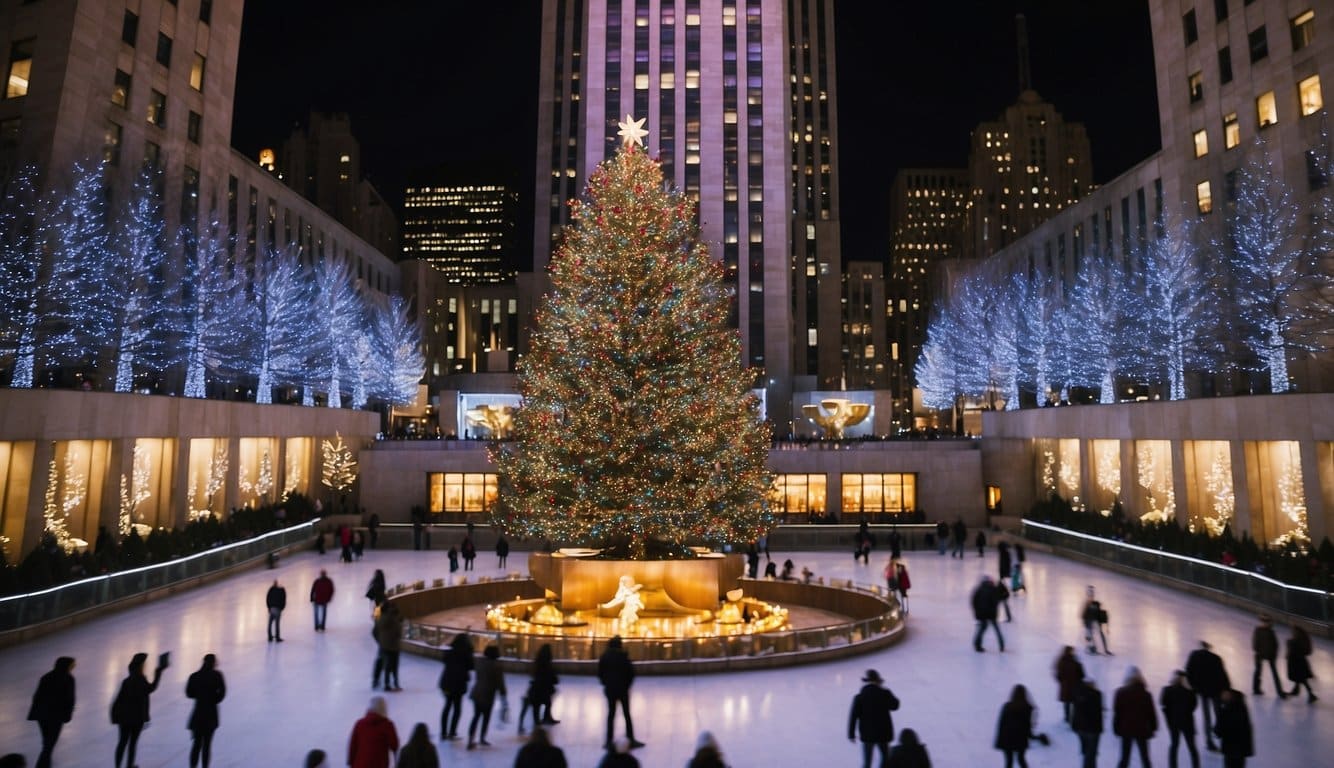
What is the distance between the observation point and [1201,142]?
35531 mm

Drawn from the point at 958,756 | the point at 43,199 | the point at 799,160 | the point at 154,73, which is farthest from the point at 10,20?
the point at 799,160

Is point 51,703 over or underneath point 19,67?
underneath

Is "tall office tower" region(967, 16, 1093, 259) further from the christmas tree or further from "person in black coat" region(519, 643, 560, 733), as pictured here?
"person in black coat" region(519, 643, 560, 733)

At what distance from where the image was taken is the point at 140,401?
23.1 metres

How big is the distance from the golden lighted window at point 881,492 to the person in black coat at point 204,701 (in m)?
29.2

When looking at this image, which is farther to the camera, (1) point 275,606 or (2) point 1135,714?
(1) point 275,606

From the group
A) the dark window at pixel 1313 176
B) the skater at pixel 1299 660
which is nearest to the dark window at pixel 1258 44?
the dark window at pixel 1313 176

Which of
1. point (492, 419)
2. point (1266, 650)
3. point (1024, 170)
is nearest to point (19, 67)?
point (492, 419)

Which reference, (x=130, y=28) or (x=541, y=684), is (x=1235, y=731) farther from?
(x=130, y=28)

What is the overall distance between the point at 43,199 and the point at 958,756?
27925mm

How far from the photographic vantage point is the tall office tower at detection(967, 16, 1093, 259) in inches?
5832

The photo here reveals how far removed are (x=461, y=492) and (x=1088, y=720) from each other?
98.6 ft

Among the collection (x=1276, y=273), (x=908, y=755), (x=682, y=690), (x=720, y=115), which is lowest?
(x=682, y=690)

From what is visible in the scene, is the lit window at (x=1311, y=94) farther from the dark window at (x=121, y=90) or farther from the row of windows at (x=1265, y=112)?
the dark window at (x=121, y=90)
